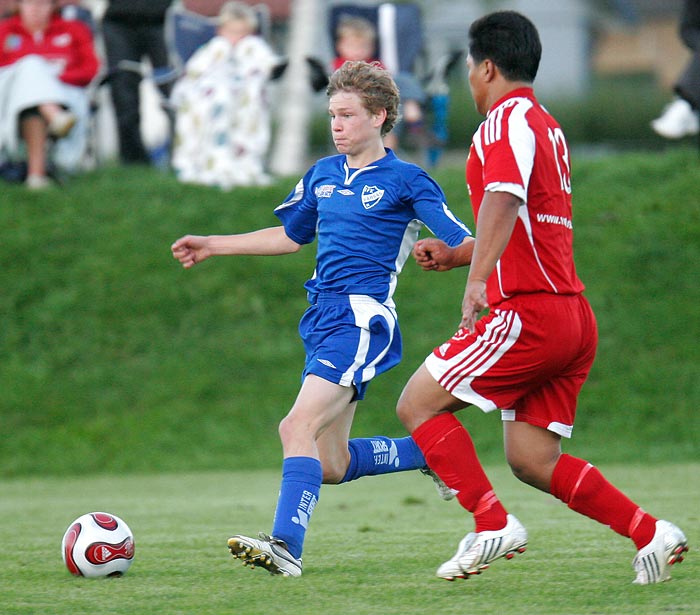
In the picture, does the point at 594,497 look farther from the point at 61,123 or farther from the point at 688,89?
the point at 61,123

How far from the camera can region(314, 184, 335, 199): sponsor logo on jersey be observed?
5.64 meters

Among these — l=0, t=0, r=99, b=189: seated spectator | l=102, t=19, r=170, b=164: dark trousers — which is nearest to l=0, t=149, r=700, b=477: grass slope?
l=0, t=0, r=99, b=189: seated spectator

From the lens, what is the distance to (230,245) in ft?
19.1

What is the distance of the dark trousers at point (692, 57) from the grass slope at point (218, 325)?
109 centimetres

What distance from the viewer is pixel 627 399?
11.6 meters

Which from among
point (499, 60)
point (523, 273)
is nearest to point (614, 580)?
point (523, 273)

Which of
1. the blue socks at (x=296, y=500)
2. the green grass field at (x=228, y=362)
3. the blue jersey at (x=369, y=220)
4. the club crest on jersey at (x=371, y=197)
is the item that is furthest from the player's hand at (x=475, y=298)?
the green grass field at (x=228, y=362)

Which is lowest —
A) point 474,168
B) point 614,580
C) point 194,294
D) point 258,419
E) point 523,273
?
point 258,419

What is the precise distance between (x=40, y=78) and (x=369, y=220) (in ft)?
27.8

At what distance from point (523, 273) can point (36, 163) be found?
378 inches

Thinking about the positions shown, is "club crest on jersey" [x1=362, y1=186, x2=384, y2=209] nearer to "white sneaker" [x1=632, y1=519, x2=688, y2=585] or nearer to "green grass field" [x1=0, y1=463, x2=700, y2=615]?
"green grass field" [x1=0, y1=463, x2=700, y2=615]

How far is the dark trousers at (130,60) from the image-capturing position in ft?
47.9

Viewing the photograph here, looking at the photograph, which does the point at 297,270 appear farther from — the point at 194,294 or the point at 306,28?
the point at 306,28

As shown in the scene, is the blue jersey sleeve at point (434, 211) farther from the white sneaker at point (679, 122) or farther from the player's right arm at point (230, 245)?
the white sneaker at point (679, 122)
